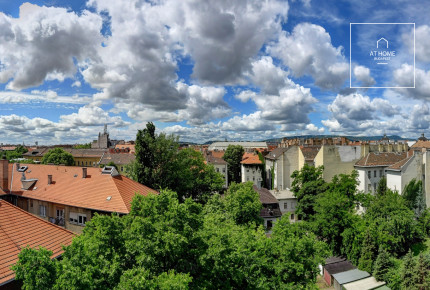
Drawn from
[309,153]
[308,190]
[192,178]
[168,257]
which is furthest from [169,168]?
[309,153]

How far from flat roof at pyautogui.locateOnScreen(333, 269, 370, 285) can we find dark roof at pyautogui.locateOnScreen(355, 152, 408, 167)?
21897 mm

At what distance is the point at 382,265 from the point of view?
27.9 m

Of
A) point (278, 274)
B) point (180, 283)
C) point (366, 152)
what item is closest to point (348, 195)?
point (366, 152)

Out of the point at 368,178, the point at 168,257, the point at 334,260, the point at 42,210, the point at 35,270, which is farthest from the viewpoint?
the point at 368,178

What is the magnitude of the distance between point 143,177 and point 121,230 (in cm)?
2347

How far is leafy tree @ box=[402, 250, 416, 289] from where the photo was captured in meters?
24.5

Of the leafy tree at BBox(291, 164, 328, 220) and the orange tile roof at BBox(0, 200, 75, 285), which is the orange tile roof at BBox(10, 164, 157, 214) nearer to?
the orange tile roof at BBox(0, 200, 75, 285)

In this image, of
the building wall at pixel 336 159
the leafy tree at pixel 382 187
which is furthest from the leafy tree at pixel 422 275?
the building wall at pixel 336 159

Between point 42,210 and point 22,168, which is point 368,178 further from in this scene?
point 22,168

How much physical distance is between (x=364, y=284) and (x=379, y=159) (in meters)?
26.6

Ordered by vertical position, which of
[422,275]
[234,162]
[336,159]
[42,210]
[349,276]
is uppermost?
[336,159]

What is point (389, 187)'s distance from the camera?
143ft

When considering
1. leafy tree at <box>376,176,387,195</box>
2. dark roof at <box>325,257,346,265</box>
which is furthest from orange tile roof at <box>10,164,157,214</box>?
leafy tree at <box>376,176,387,195</box>

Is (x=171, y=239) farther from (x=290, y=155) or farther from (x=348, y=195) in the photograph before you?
(x=290, y=155)
